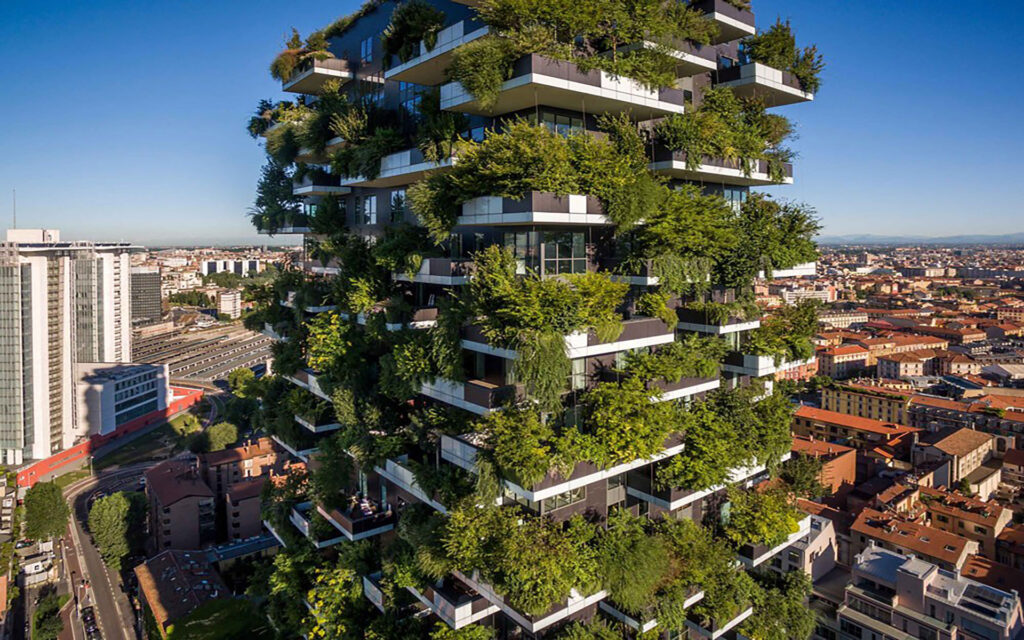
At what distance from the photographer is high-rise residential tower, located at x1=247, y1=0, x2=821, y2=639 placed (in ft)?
46.0

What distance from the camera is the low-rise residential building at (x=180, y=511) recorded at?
6012 cm

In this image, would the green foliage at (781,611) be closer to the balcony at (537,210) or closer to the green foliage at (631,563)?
the green foliage at (631,563)

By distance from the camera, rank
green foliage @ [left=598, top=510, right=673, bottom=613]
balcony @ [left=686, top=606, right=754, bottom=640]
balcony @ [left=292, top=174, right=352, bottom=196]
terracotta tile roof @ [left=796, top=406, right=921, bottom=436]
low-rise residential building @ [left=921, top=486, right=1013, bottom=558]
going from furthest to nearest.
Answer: terracotta tile roof @ [left=796, top=406, right=921, bottom=436], low-rise residential building @ [left=921, top=486, right=1013, bottom=558], balcony @ [left=292, top=174, right=352, bottom=196], balcony @ [left=686, top=606, right=754, bottom=640], green foliage @ [left=598, top=510, right=673, bottom=613]

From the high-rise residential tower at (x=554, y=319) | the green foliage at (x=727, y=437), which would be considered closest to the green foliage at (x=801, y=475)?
the high-rise residential tower at (x=554, y=319)

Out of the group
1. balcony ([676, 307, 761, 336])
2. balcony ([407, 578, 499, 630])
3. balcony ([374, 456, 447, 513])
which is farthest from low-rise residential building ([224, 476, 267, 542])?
balcony ([676, 307, 761, 336])

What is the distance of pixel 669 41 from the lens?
15859 millimetres

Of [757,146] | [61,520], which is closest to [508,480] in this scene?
[757,146]

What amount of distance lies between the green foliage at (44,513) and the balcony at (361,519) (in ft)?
180

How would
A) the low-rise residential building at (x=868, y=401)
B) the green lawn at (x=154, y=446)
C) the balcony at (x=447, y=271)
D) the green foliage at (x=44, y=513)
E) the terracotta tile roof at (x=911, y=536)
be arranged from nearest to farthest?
the balcony at (x=447, y=271) → the terracotta tile roof at (x=911, y=536) → the green foliage at (x=44, y=513) → the green lawn at (x=154, y=446) → the low-rise residential building at (x=868, y=401)

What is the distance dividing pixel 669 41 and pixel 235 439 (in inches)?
3202

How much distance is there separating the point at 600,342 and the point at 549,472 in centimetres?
301

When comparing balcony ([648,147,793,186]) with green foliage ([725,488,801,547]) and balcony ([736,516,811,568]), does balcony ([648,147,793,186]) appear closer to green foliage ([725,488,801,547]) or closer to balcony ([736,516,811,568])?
green foliage ([725,488,801,547])

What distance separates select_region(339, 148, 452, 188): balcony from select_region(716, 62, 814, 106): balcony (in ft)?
28.9

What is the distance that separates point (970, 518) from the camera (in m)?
54.3
